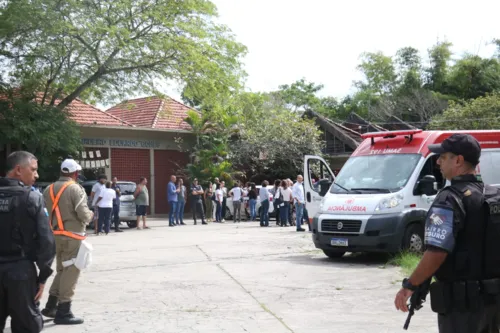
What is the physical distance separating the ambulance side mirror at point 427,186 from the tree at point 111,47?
13.5 metres

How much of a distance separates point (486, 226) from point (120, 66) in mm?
21166

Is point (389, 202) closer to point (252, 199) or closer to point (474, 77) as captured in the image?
point (252, 199)

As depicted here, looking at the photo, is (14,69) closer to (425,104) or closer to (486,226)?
(486,226)

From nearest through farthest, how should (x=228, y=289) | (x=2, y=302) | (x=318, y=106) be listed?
(x=2, y=302), (x=228, y=289), (x=318, y=106)

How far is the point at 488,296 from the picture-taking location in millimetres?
3805

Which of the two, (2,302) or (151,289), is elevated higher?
(2,302)

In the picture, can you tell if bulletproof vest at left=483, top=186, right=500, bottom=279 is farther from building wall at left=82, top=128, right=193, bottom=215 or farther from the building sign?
the building sign

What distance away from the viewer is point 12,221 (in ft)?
15.8

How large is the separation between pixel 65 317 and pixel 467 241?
194 inches

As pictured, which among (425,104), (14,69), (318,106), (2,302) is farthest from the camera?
(318,106)

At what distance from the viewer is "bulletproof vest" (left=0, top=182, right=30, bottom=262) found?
479 cm

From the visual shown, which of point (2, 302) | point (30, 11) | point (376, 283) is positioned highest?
point (30, 11)

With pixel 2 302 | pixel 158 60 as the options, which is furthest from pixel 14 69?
pixel 2 302

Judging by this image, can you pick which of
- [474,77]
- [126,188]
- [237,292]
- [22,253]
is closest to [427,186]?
[237,292]
